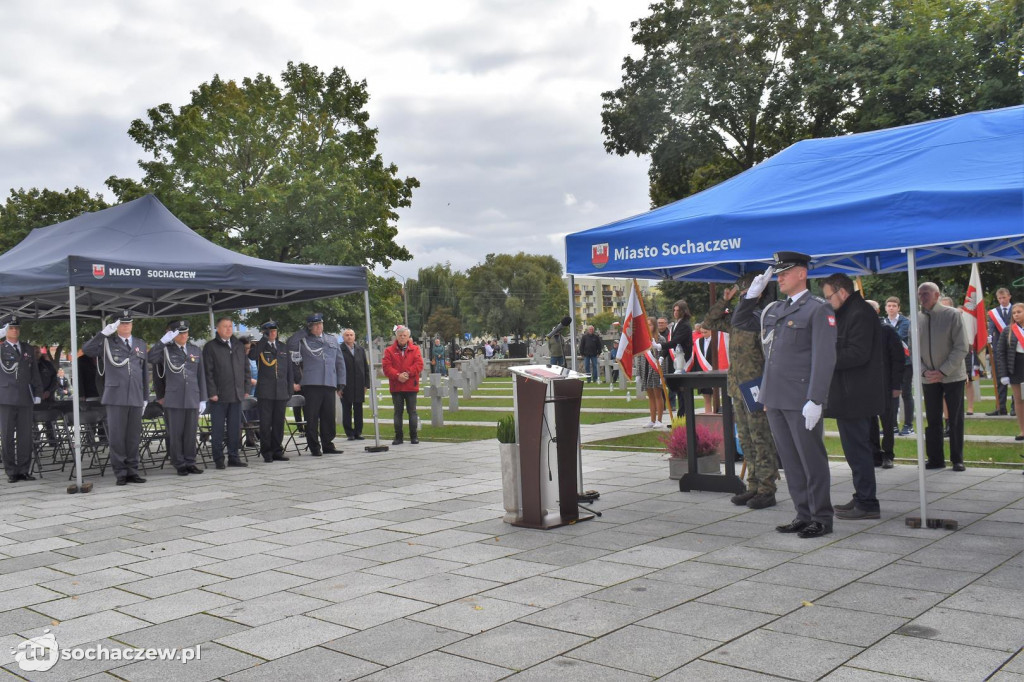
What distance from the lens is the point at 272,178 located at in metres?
28.8

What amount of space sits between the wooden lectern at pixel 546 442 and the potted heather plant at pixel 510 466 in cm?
6

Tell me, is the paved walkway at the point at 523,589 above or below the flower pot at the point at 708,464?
below

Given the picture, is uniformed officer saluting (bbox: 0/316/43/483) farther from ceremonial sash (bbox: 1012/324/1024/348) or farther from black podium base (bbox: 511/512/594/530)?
ceremonial sash (bbox: 1012/324/1024/348)

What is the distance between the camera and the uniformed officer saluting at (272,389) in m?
13.3

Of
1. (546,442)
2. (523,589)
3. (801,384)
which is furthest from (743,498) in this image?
(523,589)

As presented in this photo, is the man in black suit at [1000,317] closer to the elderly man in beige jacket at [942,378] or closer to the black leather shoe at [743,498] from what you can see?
the elderly man in beige jacket at [942,378]

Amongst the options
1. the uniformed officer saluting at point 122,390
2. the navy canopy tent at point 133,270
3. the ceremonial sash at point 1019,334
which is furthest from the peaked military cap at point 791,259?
the uniformed officer saluting at point 122,390

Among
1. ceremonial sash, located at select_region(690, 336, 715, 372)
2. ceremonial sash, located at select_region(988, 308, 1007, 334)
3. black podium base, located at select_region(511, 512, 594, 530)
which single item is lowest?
black podium base, located at select_region(511, 512, 594, 530)

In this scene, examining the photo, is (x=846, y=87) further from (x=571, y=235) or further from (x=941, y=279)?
(x=571, y=235)

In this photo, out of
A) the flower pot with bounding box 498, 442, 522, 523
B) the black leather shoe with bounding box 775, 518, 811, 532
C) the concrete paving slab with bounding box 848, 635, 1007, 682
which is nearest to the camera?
the concrete paving slab with bounding box 848, 635, 1007, 682

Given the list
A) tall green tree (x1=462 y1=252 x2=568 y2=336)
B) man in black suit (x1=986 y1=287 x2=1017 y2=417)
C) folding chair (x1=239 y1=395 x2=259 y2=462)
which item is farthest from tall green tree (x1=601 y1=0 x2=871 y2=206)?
tall green tree (x1=462 y1=252 x2=568 y2=336)

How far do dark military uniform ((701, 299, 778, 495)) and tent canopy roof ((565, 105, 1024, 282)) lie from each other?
82cm

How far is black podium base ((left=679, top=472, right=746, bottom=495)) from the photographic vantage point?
8.59m

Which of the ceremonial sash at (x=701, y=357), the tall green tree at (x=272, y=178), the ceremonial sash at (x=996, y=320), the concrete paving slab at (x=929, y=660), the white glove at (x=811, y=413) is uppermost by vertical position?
the tall green tree at (x=272, y=178)
